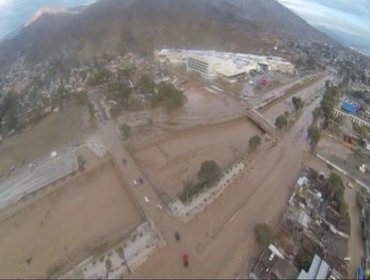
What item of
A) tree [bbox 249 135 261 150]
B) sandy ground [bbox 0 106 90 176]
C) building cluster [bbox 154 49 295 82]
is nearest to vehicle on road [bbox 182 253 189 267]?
tree [bbox 249 135 261 150]

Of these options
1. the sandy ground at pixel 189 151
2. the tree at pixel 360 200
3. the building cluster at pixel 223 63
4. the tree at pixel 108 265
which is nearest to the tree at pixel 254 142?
the sandy ground at pixel 189 151

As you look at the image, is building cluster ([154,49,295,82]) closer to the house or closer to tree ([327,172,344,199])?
tree ([327,172,344,199])

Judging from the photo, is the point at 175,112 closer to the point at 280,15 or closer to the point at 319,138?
the point at 319,138

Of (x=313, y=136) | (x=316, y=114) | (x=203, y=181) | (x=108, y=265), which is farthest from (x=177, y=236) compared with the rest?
(x=316, y=114)

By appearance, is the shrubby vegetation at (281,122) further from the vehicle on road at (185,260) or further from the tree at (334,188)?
the vehicle on road at (185,260)

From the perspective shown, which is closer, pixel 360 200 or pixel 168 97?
pixel 360 200

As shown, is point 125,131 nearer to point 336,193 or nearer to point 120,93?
point 120,93

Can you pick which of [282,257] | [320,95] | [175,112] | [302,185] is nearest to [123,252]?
[282,257]
